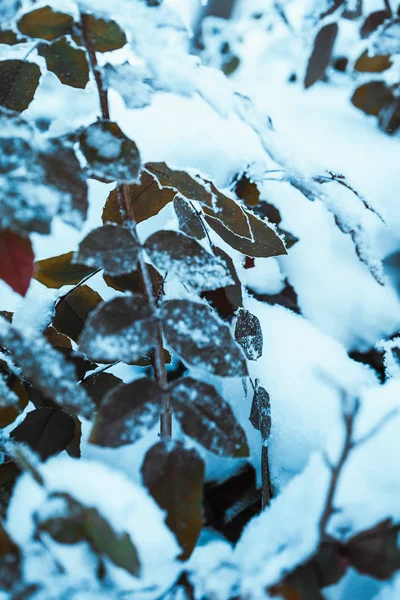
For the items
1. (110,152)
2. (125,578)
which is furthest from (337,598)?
(110,152)

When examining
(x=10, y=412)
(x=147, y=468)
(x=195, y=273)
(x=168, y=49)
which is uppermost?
(x=168, y=49)

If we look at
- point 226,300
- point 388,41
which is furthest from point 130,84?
point 388,41

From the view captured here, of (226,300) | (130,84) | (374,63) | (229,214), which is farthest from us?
(374,63)

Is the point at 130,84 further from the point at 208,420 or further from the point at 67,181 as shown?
the point at 208,420

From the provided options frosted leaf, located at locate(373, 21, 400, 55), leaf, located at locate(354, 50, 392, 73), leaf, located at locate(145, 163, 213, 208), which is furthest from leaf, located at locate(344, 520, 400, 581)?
leaf, located at locate(354, 50, 392, 73)

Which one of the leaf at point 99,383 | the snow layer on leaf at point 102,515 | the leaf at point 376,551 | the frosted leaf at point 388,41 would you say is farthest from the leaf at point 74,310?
the frosted leaf at point 388,41

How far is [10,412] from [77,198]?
10.4 inches

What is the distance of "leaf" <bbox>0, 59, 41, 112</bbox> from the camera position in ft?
1.62

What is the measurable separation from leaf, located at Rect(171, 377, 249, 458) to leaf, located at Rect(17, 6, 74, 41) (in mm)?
327

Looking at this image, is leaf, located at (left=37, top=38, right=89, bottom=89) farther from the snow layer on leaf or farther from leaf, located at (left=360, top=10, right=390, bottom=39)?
leaf, located at (left=360, top=10, right=390, bottom=39)

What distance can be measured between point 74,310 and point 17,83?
10.6 inches

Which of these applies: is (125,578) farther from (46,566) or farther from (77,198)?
(77,198)

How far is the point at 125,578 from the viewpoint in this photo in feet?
1.12

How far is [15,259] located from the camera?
0.41 metres
